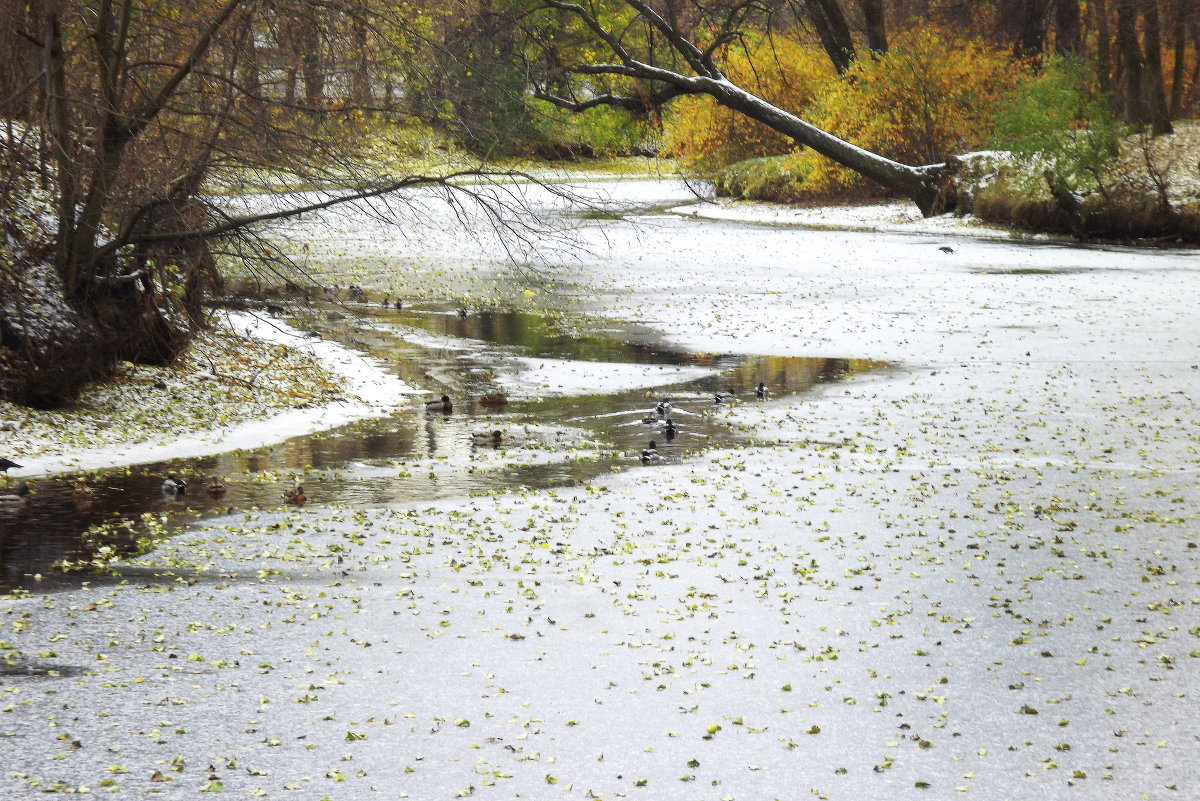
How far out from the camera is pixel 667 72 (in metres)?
28.2

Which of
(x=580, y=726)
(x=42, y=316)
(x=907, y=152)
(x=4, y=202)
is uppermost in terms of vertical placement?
(x=907, y=152)

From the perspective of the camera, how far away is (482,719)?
484 centimetres

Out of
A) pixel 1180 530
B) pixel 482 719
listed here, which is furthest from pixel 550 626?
pixel 1180 530

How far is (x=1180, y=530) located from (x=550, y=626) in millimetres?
4003

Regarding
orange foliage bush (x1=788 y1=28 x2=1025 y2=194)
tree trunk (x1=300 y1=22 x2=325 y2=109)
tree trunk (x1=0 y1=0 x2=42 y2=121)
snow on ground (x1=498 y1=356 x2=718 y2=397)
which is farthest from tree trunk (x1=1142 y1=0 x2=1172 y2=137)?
tree trunk (x1=0 y1=0 x2=42 y2=121)

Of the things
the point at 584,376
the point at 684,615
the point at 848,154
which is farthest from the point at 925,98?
the point at 684,615

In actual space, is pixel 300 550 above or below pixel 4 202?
below

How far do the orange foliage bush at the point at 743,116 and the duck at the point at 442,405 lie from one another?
97.4 feet

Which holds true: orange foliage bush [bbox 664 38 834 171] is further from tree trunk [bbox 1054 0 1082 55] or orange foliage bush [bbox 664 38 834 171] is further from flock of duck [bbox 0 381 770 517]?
flock of duck [bbox 0 381 770 517]

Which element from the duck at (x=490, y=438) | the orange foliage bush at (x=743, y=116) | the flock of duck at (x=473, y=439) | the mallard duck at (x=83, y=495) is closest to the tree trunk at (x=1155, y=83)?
the orange foliage bush at (x=743, y=116)

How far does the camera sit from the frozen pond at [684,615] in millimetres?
4469

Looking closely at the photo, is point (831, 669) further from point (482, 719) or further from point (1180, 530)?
point (1180, 530)

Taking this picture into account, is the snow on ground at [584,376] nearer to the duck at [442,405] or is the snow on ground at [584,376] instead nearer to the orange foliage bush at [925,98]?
the duck at [442,405]

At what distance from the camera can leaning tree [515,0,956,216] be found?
26141mm
